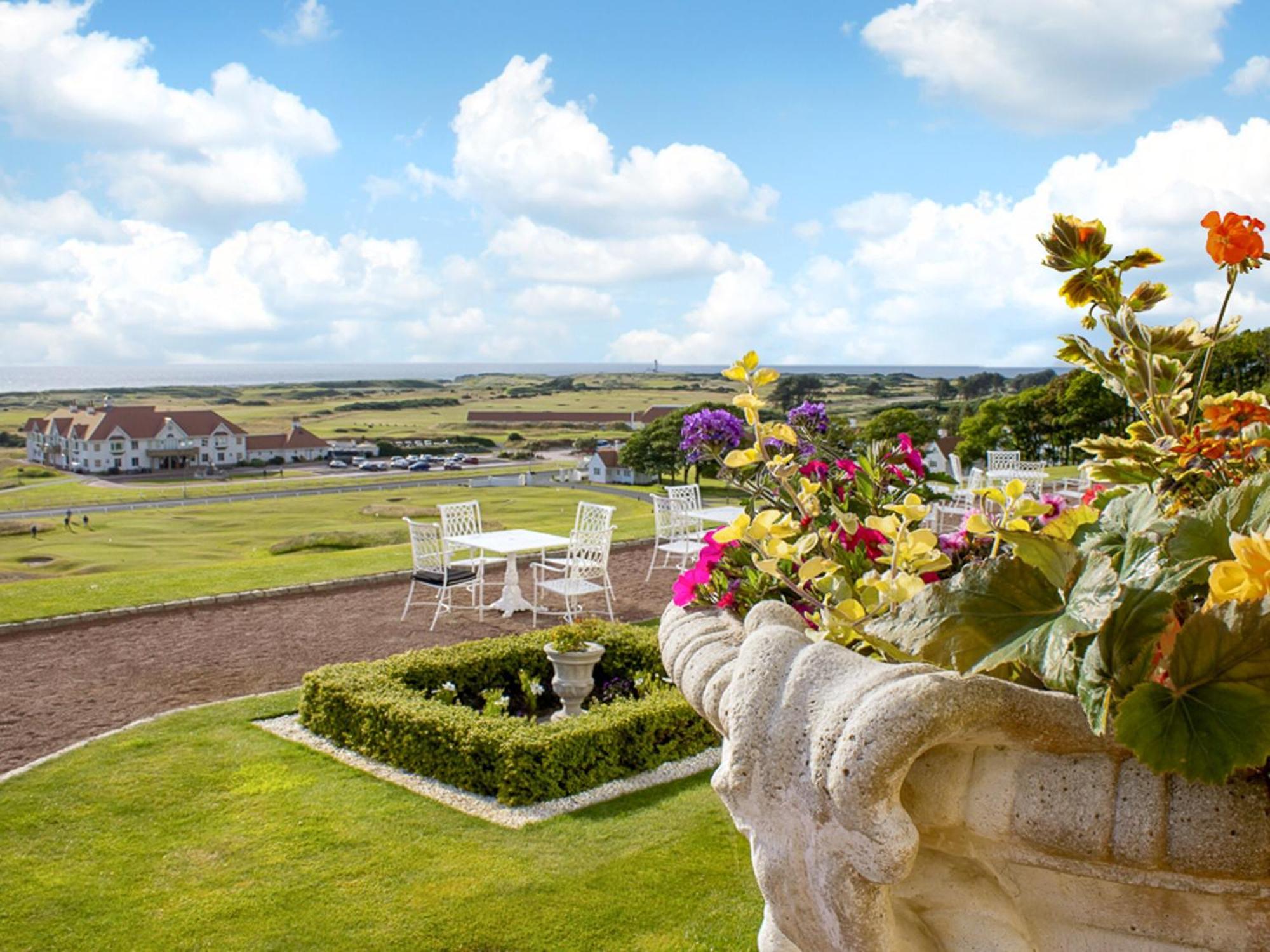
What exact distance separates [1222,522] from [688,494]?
40.1 ft

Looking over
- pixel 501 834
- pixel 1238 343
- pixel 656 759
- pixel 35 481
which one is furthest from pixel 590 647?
pixel 35 481

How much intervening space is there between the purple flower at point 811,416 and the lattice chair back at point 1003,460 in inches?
618

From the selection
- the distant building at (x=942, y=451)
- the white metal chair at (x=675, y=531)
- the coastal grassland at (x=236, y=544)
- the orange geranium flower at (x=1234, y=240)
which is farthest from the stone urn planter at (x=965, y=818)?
the distant building at (x=942, y=451)

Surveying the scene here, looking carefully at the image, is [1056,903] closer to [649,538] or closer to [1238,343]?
[649,538]

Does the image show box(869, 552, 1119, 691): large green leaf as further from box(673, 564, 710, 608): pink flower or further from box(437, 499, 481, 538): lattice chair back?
box(437, 499, 481, 538): lattice chair back

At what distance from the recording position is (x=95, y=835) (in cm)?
513

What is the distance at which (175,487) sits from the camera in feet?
193

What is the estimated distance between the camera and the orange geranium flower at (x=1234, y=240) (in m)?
1.37

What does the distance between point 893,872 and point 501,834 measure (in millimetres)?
4310

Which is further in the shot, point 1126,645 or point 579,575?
point 579,575

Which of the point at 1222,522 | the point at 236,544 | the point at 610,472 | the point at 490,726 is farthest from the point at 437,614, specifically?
the point at 610,472

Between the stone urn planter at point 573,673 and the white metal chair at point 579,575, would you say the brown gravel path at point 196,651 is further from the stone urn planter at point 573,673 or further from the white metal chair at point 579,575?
the stone urn planter at point 573,673

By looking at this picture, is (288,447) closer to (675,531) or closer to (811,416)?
(675,531)

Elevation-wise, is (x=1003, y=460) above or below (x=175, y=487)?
above
